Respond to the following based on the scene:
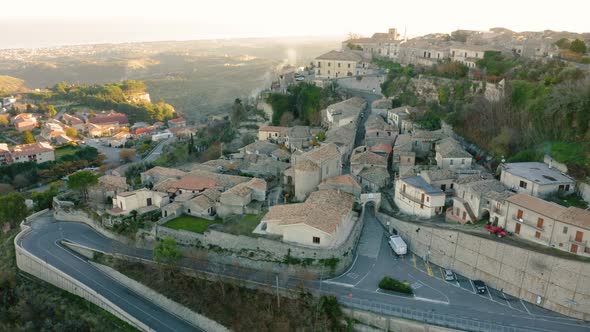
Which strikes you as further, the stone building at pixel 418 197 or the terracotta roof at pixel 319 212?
the stone building at pixel 418 197

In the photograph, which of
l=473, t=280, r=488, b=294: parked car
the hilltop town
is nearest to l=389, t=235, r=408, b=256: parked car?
the hilltop town

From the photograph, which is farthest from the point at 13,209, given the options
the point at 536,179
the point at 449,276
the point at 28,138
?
the point at 536,179

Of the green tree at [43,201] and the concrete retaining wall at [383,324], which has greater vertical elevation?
the concrete retaining wall at [383,324]

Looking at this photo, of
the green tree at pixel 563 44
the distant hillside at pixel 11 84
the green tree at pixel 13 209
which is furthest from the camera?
the distant hillside at pixel 11 84

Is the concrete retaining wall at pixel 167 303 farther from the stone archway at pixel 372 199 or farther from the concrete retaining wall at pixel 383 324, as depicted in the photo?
the stone archway at pixel 372 199

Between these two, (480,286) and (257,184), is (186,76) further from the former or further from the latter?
(480,286)

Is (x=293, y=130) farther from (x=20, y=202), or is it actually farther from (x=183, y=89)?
(x=183, y=89)

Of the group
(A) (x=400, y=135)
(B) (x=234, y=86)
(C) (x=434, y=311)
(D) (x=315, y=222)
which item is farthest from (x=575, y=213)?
(B) (x=234, y=86)

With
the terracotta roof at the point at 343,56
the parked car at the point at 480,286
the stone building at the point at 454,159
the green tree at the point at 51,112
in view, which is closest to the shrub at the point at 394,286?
the parked car at the point at 480,286

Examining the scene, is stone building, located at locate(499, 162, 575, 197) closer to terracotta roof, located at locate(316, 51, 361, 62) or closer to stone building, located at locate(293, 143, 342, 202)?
stone building, located at locate(293, 143, 342, 202)
